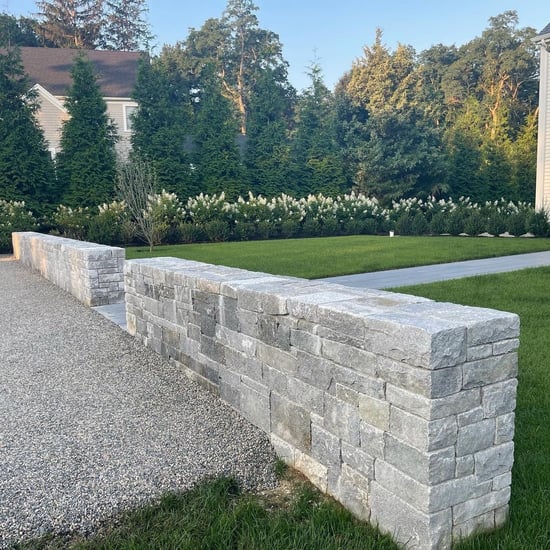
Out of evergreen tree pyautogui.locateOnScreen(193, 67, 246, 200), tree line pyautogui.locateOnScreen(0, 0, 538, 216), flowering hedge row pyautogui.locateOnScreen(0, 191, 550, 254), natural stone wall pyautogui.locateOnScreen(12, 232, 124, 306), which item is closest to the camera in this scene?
natural stone wall pyautogui.locateOnScreen(12, 232, 124, 306)

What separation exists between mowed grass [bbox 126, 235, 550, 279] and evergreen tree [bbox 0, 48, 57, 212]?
6294 mm

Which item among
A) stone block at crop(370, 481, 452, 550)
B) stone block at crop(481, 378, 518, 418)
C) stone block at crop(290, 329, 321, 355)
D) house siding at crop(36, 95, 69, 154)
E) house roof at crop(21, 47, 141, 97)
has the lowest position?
stone block at crop(370, 481, 452, 550)

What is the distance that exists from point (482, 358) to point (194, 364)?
9.10 feet

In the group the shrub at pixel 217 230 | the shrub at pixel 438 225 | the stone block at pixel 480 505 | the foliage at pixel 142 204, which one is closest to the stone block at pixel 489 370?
the stone block at pixel 480 505

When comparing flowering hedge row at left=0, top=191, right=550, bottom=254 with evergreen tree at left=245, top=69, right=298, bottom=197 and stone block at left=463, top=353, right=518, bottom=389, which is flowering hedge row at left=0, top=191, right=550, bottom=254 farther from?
→ stone block at left=463, top=353, right=518, bottom=389

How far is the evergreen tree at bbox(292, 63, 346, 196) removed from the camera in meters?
25.7

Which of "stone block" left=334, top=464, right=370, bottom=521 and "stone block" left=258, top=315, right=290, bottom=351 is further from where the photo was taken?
"stone block" left=258, top=315, right=290, bottom=351

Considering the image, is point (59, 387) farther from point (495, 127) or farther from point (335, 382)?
point (495, 127)

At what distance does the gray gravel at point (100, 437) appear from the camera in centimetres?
270

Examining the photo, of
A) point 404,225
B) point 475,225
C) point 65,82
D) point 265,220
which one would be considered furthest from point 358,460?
point 65,82

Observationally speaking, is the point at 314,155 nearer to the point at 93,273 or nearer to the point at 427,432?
the point at 93,273

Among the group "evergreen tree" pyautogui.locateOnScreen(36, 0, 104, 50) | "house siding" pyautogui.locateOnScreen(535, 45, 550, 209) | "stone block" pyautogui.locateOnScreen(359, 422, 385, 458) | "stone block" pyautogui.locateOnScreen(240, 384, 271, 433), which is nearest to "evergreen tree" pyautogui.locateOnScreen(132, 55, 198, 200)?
"house siding" pyautogui.locateOnScreen(535, 45, 550, 209)

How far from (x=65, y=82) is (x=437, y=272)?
24.9 m

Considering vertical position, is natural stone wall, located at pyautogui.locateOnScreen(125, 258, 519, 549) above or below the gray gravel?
above
